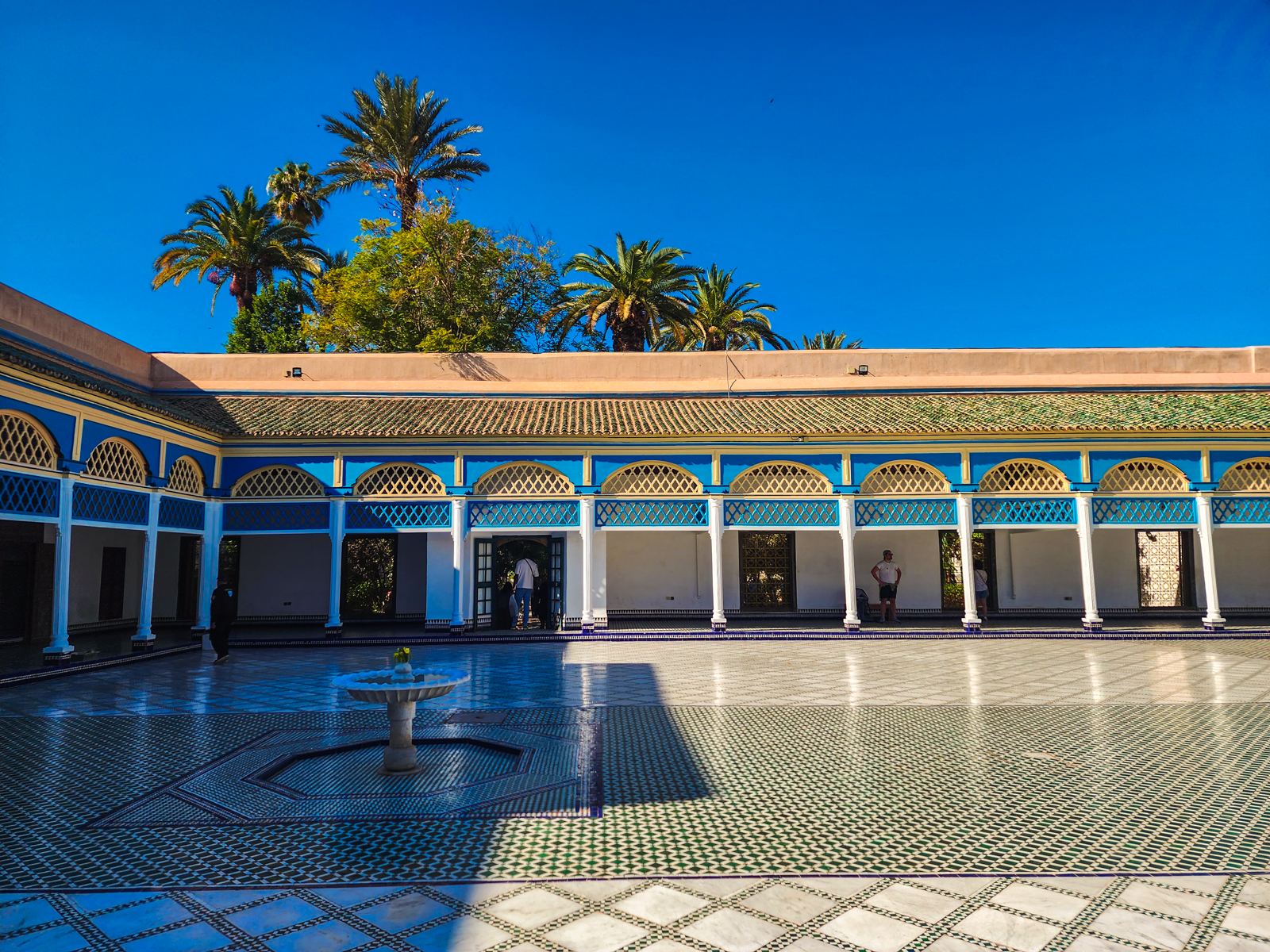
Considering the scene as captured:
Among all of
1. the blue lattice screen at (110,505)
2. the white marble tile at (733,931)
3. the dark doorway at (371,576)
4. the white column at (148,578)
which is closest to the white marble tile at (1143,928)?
the white marble tile at (733,931)

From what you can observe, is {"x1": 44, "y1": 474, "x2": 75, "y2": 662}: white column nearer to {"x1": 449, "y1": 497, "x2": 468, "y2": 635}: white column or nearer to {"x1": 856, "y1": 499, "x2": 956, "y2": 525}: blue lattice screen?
{"x1": 449, "y1": 497, "x2": 468, "y2": 635}: white column

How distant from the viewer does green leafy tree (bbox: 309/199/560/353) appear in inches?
835

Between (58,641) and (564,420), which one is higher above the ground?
(564,420)

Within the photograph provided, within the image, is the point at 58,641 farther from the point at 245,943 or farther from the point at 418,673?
the point at 245,943

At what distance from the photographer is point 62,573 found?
8.93 metres

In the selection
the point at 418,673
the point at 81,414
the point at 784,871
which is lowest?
the point at 784,871

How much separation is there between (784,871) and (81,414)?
9.34 meters

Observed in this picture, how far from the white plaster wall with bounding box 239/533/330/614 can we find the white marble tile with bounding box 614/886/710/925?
1263 centimetres

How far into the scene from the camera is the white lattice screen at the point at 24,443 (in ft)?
25.9

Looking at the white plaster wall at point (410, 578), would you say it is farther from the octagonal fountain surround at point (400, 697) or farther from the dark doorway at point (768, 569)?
the octagonal fountain surround at point (400, 697)

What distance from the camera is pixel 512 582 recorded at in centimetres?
1311

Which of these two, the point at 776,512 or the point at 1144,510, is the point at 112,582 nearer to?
the point at 776,512

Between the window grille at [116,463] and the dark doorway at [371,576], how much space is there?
14.9ft

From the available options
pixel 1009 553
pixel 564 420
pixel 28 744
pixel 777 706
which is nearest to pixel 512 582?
pixel 564 420
